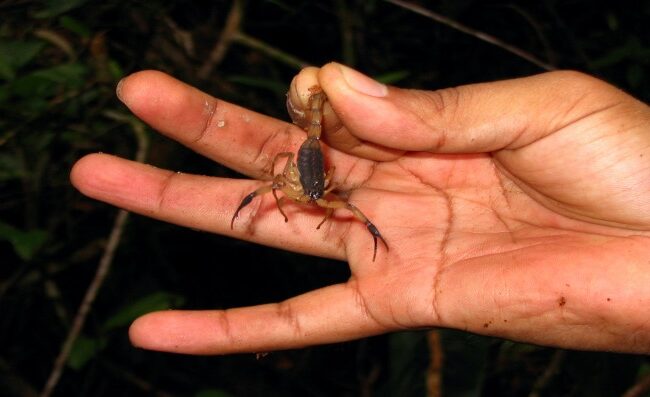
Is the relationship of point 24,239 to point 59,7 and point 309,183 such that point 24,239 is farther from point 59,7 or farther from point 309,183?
point 309,183

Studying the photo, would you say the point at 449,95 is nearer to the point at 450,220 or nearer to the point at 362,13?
the point at 450,220

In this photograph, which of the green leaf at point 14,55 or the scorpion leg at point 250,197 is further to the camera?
the green leaf at point 14,55

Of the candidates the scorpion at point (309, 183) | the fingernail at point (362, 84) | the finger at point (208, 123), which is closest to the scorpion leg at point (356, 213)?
the scorpion at point (309, 183)

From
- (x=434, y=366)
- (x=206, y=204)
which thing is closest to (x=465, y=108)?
(x=206, y=204)

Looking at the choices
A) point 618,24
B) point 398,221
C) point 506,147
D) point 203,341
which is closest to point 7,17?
point 203,341

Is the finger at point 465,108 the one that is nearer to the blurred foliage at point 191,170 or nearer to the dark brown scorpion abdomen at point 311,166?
the dark brown scorpion abdomen at point 311,166

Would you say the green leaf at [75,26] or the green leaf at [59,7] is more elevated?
the green leaf at [59,7]
